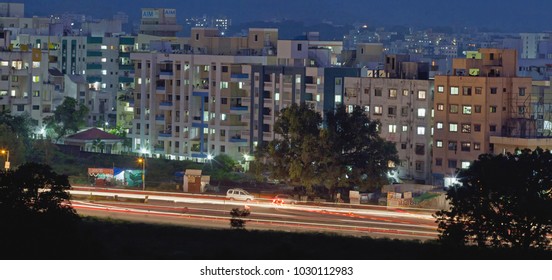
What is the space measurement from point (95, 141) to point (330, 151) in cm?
1903

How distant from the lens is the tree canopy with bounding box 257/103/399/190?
49.6 m

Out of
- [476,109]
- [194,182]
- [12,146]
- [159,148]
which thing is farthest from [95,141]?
[476,109]

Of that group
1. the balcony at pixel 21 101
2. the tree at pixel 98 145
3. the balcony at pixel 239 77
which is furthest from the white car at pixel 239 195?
the balcony at pixel 21 101

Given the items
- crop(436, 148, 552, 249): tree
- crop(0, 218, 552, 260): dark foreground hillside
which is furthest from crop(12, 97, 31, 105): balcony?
crop(436, 148, 552, 249): tree

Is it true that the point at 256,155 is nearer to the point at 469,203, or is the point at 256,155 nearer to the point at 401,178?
the point at 401,178

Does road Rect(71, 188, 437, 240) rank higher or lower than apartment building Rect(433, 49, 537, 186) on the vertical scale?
lower

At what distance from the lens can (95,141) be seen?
66312 millimetres

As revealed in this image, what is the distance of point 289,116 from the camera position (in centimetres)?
5106

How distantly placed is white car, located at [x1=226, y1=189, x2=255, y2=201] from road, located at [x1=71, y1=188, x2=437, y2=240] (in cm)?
31

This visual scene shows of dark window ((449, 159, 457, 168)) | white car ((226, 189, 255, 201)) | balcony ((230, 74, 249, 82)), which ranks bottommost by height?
white car ((226, 189, 255, 201))

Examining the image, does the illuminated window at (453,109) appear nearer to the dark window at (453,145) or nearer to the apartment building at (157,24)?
the dark window at (453,145)

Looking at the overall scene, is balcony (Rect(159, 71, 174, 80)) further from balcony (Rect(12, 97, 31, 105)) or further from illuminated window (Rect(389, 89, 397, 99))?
illuminated window (Rect(389, 89, 397, 99))

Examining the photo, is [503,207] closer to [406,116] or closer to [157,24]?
[406,116]

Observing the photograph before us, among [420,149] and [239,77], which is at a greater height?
[239,77]
